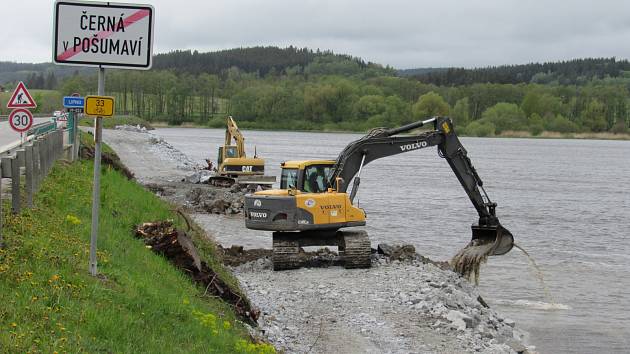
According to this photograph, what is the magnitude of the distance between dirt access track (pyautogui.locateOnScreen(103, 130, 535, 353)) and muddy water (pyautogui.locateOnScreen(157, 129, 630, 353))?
1.70m

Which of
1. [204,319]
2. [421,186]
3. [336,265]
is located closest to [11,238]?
[204,319]

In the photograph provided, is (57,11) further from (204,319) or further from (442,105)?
(442,105)

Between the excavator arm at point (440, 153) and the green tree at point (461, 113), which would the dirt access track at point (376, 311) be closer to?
the excavator arm at point (440, 153)

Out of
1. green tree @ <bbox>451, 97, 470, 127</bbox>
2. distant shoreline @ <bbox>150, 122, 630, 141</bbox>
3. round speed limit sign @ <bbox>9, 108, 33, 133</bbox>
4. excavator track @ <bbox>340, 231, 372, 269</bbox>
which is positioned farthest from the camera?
distant shoreline @ <bbox>150, 122, 630, 141</bbox>

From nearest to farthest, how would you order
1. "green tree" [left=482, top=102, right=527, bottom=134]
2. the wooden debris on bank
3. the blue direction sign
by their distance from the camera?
the wooden debris on bank → the blue direction sign → "green tree" [left=482, top=102, right=527, bottom=134]

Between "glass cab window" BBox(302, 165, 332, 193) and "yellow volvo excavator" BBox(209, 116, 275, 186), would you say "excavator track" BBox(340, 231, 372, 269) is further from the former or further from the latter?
"yellow volvo excavator" BBox(209, 116, 275, 186)

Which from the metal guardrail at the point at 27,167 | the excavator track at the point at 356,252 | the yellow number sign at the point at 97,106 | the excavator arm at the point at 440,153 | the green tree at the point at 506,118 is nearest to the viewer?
the yellow number sign at the point at 97,106

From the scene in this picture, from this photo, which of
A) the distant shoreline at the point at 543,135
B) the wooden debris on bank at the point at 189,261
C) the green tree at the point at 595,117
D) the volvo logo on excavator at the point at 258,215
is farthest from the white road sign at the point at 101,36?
the green tree at the point at 595,117

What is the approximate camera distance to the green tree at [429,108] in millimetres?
159875

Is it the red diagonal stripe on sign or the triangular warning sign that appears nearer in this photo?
the red diagonal stripe on sign

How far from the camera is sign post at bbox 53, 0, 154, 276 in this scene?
31.1ft

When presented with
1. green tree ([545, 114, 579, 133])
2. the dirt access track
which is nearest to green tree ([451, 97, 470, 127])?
green tree ([545, 114, 579, 133])

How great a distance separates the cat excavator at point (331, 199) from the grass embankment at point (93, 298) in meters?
4.57

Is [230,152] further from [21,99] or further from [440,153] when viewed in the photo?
[440,153]
